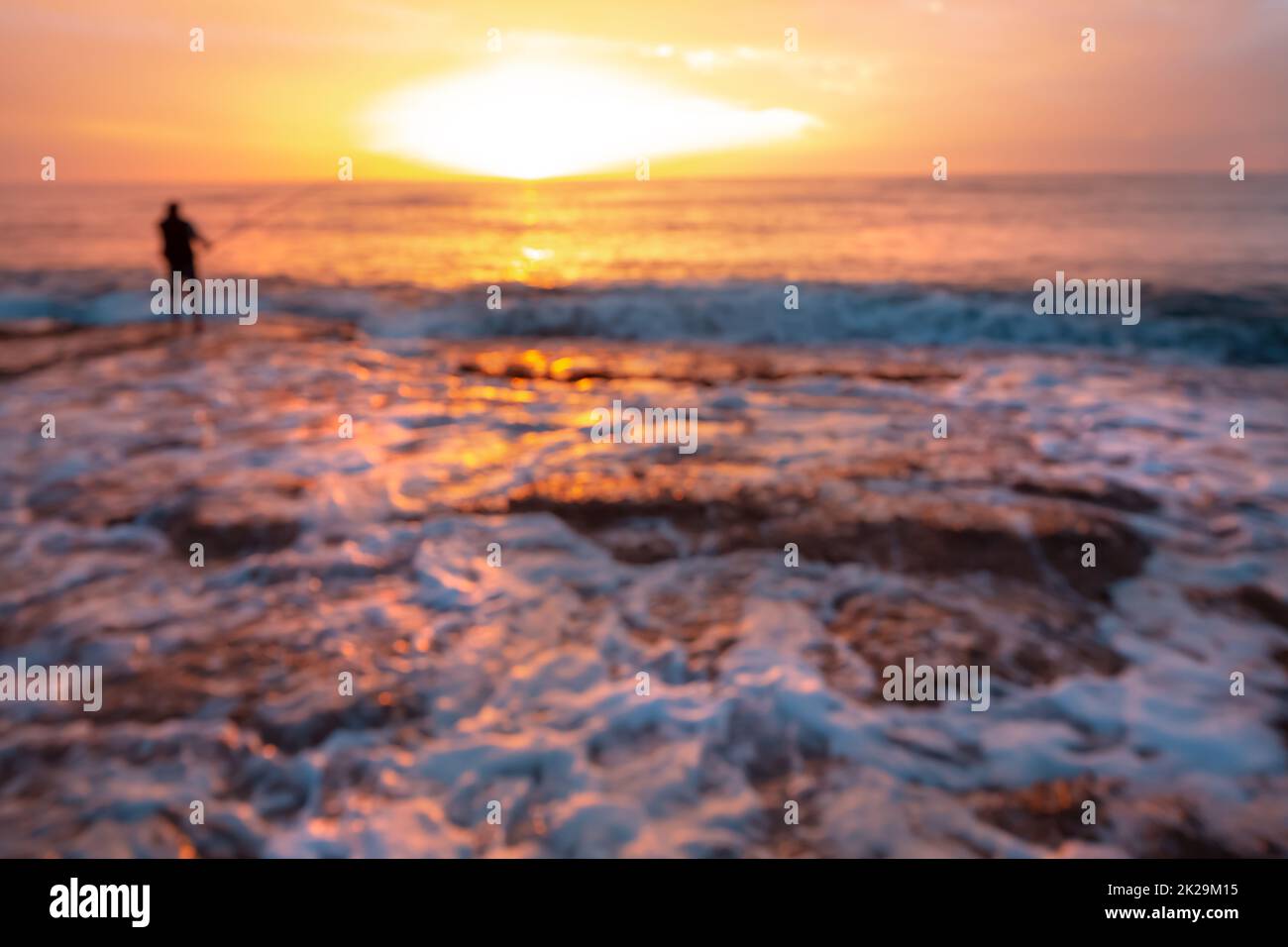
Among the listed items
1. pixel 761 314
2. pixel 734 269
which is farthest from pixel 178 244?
pixel 734 269

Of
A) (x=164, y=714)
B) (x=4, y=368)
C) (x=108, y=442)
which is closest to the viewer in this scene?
(x=164, y=714)

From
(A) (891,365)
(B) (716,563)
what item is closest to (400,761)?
(B) (716,563)

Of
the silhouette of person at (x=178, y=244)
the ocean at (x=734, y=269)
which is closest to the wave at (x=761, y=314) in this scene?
the ocean at (x=734, y=269)

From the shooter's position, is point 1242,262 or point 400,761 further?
point 1242,262

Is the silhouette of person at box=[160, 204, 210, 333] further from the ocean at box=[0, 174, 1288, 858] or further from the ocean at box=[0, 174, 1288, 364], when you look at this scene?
the ocean at box=[0, 174, 1288, 364]

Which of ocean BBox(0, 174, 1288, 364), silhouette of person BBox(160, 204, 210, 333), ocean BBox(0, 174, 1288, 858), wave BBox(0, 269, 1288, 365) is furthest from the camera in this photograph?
ocean BBox(0, 174, 1288, 364)

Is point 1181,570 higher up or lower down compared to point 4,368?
lower down

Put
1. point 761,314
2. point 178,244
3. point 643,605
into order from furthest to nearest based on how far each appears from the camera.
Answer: point 761,314
point 178,244
point 643,605

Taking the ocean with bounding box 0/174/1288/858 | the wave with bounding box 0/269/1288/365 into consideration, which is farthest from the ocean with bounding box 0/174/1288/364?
the ocean with bounding box 0/174/1288/858

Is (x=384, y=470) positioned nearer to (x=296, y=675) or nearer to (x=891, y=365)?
(x=296, y=675)

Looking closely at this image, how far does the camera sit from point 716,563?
5.77 metres

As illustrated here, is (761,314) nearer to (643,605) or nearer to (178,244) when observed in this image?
(178,244)
